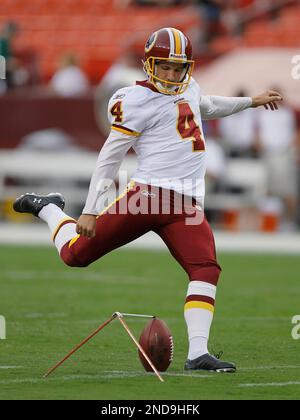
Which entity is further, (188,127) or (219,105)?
(219,105)

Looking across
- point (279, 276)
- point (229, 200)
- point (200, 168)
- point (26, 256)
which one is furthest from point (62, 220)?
point (229, 200)

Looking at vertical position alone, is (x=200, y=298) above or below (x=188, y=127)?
below

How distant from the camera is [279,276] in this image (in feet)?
39.5

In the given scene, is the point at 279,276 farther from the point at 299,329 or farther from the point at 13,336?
the point at 13,336

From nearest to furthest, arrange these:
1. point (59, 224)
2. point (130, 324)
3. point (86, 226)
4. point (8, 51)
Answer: point (86, 226) < point (59, 224) < point (130, 324) < point (8, 51)

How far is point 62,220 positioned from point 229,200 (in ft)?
32.0

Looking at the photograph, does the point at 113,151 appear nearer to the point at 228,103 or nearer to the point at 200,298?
the point at 200,298

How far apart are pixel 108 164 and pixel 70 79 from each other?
1201cm

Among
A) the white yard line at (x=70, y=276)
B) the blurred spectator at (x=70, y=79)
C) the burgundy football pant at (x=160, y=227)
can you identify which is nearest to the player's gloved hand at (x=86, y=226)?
the burgundy football pant at (x=160, y=227)

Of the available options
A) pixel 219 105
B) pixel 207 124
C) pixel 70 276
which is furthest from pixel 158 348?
pixel 207 124

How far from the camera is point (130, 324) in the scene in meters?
8.73

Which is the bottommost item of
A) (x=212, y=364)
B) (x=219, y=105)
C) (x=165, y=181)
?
(x=212, y=364)

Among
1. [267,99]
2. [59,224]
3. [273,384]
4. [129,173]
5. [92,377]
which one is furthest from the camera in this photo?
[129,173]
